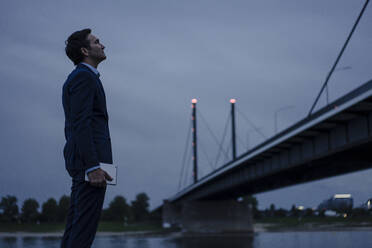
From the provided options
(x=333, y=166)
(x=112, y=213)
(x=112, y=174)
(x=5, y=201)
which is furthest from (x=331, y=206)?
(x=112, y=213)

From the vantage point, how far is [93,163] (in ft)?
10.1

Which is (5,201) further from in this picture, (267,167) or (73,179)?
(73,179)

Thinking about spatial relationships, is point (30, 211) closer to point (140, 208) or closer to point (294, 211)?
point (140, 208)

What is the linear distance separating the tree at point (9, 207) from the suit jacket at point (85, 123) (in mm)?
103000

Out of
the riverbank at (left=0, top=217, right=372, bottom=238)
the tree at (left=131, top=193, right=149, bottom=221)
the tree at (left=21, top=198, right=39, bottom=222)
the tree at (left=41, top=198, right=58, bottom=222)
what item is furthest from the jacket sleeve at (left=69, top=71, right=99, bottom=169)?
the tree at (left=131, top=193, right=149, bottom=221)

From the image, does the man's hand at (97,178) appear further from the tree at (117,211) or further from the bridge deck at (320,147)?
the tree at (117,211)

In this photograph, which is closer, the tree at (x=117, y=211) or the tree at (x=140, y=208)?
the tree at (x=117, y=211)

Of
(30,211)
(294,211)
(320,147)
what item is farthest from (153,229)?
(294,211)

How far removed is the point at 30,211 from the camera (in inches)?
4200

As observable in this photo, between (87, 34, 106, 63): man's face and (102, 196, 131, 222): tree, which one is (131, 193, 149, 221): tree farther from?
(87, 34, 106, 63): man's face

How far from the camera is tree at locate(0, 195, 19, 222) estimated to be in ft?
323

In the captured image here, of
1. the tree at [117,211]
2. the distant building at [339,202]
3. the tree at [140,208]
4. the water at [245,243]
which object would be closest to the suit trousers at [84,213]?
the distant building at [339,202]

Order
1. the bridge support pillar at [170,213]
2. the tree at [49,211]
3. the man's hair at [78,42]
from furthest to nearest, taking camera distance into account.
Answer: the tree at [49,211], the bridge support pillar at [170,213], the man's hair at [78,42]

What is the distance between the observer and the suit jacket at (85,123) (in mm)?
3123
